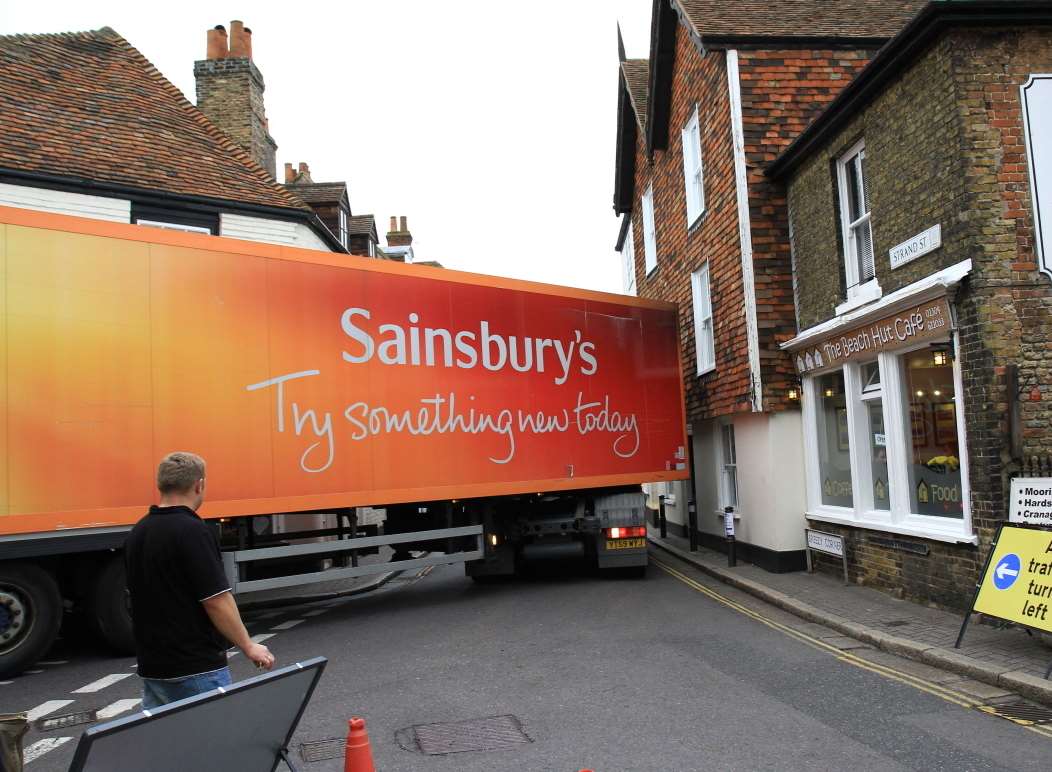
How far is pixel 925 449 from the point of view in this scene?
9016mm

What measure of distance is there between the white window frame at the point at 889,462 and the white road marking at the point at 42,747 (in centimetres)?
778

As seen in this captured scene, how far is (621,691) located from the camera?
20.8ft

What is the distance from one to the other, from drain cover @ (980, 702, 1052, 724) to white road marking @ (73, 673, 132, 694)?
695 cm

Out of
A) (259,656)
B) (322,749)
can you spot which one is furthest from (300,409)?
(259,656)

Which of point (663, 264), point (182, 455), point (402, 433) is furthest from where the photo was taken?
point (663, 264)

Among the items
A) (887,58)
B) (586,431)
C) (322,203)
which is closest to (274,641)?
(586,431)

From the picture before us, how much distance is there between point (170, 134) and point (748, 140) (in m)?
10.7

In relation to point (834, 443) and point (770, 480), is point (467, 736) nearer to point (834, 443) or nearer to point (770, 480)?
point (834, 443)

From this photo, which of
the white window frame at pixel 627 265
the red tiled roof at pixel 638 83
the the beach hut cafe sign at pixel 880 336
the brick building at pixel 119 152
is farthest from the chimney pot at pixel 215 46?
the the beach hut cafe sign at pixel 880 336

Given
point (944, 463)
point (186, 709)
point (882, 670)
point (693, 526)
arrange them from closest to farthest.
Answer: point (186, 709) < point (882, 670) < point (944, 463) < point (693, 526)

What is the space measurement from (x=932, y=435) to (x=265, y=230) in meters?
11.7

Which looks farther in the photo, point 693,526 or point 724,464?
point 693,526

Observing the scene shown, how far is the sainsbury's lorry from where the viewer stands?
755 centimetres

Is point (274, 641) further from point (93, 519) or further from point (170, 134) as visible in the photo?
point (170, 134)
